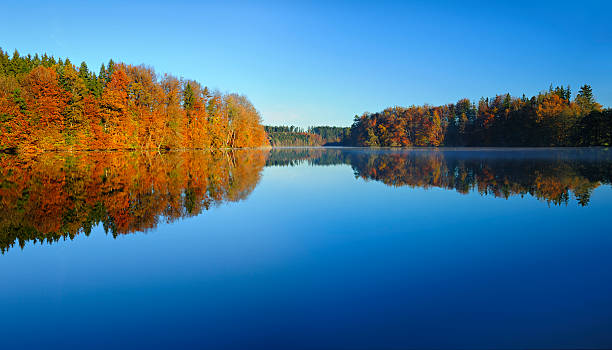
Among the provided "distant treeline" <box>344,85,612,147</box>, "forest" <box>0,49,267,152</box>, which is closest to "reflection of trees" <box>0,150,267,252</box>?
"forest" <box>0,49,267,152</box>

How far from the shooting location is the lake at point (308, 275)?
3.41 metres

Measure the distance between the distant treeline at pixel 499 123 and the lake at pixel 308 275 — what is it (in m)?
73.4

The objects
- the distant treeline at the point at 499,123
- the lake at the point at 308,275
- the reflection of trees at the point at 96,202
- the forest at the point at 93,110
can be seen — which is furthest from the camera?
the distant treeline at the point at 499,123

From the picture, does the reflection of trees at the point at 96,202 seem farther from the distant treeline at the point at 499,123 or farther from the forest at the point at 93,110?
the distant treeline at the point at 499,123

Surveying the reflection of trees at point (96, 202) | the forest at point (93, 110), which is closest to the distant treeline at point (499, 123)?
the forest at point (93, 110)

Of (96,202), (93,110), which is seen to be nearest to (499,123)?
(93,110)

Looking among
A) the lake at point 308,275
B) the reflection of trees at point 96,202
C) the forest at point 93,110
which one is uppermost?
the forest at point 93,110

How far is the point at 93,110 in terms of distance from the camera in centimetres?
4769

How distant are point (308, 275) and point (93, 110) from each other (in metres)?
52.9

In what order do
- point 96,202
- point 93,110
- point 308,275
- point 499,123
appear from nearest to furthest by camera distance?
point 308,275 → point 96,202 → point 93,110 → point 499,123

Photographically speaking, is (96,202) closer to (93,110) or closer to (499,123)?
(93,110)

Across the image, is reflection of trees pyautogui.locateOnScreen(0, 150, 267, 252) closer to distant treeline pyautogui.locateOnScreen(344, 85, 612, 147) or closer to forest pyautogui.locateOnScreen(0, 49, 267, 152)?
forest pyautogui.locateOnScreen(0, 49, 267, 152)

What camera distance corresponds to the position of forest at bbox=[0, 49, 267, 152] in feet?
135

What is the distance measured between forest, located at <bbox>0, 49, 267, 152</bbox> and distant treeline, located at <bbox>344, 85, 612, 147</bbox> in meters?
70.5
